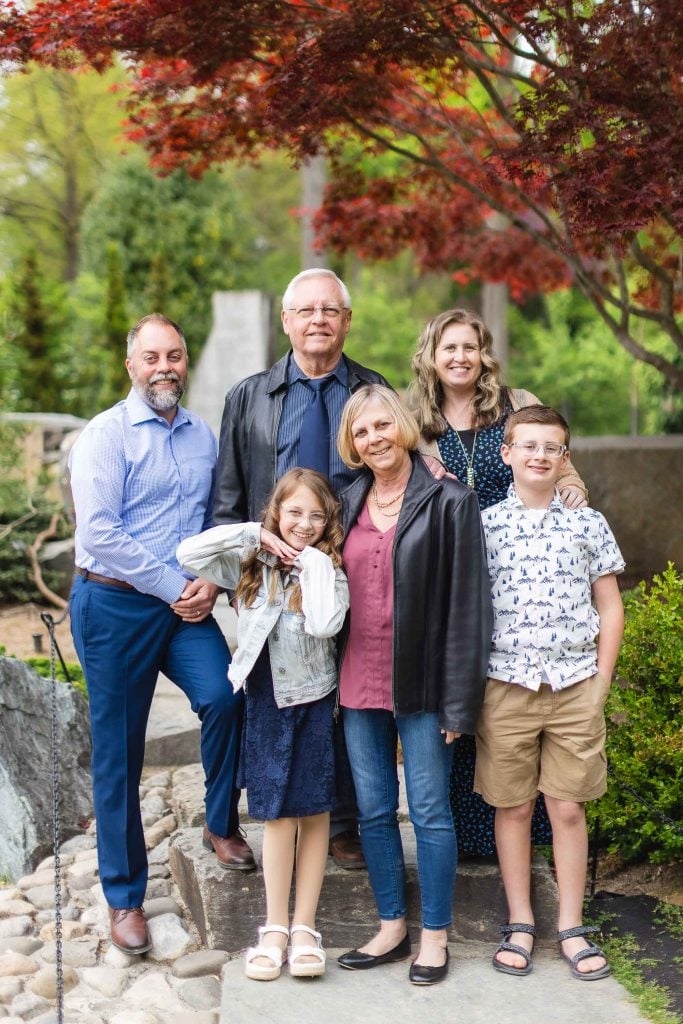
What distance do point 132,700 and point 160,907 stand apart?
32.7 inches

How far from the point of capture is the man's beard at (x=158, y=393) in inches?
138

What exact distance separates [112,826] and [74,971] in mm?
471

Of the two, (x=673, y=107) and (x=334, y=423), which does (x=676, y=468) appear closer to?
(x=673, y=107)

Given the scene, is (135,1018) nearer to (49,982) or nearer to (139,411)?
(49,982)

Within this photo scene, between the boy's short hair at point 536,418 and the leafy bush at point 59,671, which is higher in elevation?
the boy's short hair at point 536,418

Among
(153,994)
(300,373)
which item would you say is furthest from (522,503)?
(153,994)

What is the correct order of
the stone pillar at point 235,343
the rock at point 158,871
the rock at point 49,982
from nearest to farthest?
the rock at point 49,982
the rock at point 158,871
the stone pillar at point 235,343

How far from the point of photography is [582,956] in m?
3.21

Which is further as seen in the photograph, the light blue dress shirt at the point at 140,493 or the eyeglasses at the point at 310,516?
the light blue dress shirt at the point at 140,493

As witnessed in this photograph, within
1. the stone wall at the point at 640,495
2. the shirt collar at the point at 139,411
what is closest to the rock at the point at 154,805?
the shirt collar at the point at 139,411

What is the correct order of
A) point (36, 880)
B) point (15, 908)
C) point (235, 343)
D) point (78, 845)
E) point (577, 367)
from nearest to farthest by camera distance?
point (15, 908), point (36, 880), point (78, 845), point (235, 343), point (577, 367)

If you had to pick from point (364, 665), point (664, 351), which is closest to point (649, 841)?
point (364, 665)

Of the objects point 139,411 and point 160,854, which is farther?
point 160,854

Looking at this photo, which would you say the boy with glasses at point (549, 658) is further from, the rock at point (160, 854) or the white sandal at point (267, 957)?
the rock at point (160, 854)
